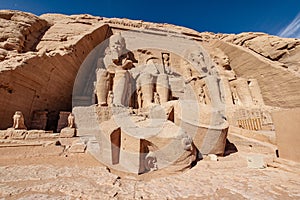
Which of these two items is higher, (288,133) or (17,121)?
(17,121)

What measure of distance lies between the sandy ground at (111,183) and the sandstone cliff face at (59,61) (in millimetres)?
2396

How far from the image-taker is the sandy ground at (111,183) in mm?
1968

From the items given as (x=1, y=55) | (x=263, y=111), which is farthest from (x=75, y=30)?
(x=263, y=111)

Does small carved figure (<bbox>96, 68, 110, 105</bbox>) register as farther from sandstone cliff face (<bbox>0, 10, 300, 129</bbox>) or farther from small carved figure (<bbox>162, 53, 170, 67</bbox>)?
small carved figure (<bbox>162, 53, 170, 67</bbox>)

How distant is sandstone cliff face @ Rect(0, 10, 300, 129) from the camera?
5230 mm

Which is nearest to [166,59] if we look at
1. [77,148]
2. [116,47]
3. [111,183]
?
[116,47]

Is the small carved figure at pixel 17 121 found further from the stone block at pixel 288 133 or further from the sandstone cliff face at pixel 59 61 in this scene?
the stone block at pixel 288 133

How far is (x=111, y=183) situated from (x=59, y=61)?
570 centimetres

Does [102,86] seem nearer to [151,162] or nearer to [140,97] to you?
[140,97]

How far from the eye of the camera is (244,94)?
971 cm

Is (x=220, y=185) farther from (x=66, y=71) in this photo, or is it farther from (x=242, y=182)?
(x=66, y=71)

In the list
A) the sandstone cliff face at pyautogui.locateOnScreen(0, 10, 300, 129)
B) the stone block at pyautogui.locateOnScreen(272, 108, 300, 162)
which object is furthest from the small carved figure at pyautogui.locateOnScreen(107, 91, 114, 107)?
the stone block at pyautogui.locateOnScreen(272, 108, 300, 162)

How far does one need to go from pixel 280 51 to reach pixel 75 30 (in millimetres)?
12330

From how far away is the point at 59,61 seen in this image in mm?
6465
